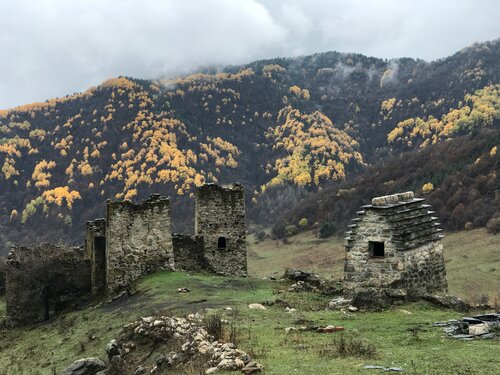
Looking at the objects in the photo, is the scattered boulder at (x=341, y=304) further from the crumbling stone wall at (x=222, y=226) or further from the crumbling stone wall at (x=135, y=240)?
the crumbling stone wall at (x=222, y=226)

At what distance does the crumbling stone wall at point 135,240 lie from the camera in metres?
23.8

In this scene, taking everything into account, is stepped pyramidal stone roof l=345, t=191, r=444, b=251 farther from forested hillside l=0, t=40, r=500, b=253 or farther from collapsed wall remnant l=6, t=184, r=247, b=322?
forested hillside l=0, t=40, r=500, b=253

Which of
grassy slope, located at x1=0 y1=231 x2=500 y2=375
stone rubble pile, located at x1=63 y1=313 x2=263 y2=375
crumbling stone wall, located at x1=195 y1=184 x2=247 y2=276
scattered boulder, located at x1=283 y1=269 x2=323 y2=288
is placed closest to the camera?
grassy slope, located at x1=0 y1=231 x2=500 y2=375

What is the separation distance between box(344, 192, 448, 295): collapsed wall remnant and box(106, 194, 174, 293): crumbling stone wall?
10069mm

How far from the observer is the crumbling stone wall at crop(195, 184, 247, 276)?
1088 inches

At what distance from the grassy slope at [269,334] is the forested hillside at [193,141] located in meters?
77.5

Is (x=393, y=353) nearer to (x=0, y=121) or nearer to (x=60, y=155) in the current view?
(x=60, y=155)

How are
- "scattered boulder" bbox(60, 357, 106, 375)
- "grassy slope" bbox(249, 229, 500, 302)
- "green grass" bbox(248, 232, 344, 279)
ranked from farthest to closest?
"green grass" bbox(248, 232, 344, 279) < "grassy slope" bbox(249, 229, 500, 302) < "scattered boulder" bbox(60, 357, 106, 375)

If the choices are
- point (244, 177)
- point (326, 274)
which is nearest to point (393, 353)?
point (326, 274)

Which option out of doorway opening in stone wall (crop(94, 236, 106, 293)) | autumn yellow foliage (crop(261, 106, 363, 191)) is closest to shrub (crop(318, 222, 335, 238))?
autumn yellow foliage (crop(261, 106, 363, 191))

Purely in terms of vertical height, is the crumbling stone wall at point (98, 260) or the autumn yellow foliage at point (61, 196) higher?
the autumn yellow foliage at point (61, 196)

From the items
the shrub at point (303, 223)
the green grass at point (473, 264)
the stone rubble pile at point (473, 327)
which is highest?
the shrub at point (303, 223)

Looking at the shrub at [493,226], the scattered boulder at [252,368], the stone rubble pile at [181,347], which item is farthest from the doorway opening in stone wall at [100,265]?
the shrub at [493,226]

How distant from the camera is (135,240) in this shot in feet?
79.0
